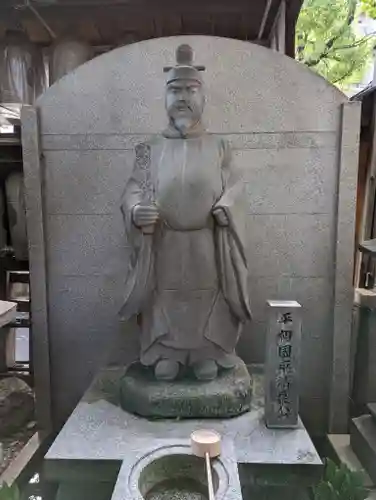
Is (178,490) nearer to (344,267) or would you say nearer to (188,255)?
(188,255)

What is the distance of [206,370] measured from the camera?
101 inches

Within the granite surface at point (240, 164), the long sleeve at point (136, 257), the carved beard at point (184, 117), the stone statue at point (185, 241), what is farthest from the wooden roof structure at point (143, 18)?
the long sleeve at point (136, 257)

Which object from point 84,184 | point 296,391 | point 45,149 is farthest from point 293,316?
point 45,149

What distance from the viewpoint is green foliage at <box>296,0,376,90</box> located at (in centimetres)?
446

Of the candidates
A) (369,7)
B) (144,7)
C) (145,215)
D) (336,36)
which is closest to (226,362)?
(145,215)

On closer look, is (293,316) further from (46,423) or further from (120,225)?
(46,423)

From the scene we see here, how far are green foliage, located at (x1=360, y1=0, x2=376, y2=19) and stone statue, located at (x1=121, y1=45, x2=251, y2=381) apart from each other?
2565 mm

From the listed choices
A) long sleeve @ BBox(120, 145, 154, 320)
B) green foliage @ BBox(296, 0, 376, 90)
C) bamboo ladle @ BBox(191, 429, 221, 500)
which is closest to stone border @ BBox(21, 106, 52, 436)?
long sleeve @ BBox(120, 145, 154, 320)

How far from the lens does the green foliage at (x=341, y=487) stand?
82.9 inches

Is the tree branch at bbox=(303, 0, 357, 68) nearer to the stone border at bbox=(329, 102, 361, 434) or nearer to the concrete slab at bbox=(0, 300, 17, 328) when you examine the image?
the stone border at bbox=(329, 102, 361, 434)

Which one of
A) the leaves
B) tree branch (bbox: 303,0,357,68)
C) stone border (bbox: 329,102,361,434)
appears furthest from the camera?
tree branch (bbox: 303,0,357,68)

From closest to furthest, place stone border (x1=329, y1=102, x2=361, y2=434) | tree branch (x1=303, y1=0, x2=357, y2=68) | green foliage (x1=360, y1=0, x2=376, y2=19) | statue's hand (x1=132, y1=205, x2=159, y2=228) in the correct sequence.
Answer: statue's hand (x1=132, y1=205, x2=159, y2=228), stone border (x1=329, y1=102, x2=361, y2=434), green foliage (x1=360, y1=0, x2=376, y2=19), tree branch (x1=303, y1=0, x2=357, y2=68)

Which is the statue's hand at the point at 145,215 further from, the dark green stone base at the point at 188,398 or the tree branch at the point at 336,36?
the tree branch at the point at 336,36

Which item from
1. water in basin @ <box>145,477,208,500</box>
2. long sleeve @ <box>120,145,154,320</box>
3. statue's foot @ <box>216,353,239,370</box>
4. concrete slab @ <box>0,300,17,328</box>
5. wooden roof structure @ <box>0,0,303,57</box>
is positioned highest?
wooden roof structure @ <box>0,0,303,57</box>
